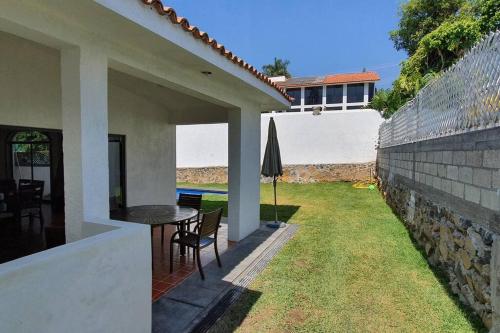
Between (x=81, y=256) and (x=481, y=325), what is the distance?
4704mm

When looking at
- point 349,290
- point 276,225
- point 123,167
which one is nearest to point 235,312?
point 349,290

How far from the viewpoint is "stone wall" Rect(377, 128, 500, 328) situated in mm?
3730

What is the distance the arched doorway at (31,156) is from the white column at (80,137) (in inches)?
297

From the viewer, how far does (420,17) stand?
22.9 meters

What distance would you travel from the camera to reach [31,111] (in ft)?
18.9

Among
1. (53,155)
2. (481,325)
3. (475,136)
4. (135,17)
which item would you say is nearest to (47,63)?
(135,17)

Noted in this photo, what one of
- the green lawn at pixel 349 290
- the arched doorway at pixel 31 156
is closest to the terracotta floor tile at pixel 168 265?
the green lawn at pixel 349 290

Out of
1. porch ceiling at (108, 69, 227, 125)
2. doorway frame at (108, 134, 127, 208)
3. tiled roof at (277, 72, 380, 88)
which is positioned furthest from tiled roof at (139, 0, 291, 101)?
tiled roof at (277, 72, 380, 88)

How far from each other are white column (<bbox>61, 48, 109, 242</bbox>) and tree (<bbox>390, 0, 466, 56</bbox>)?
25.1 m

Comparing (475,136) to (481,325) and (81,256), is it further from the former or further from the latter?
(81,256)

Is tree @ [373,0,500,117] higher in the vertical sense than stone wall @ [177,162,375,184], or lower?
higher

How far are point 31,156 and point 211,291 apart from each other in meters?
9.42

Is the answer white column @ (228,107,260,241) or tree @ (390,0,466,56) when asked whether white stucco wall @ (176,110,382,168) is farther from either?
white column @ (228,107,260,241)

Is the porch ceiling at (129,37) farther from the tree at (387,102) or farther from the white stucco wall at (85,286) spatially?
the tree at (387,102)
